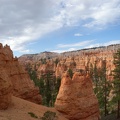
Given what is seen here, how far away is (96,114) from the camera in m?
28.6

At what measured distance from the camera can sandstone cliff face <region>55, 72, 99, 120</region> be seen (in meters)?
26.7

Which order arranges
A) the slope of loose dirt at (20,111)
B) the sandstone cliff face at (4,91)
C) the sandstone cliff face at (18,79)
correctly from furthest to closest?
the sandstone cliff face at (18,79) → the sandstone cliff face at (4,91) → the slope of loose dirt at (20,111)

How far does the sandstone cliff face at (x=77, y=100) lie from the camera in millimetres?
26672

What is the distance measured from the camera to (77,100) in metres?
26.9

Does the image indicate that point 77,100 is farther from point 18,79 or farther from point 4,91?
point 18,79

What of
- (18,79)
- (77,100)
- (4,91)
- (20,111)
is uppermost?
(18,79)

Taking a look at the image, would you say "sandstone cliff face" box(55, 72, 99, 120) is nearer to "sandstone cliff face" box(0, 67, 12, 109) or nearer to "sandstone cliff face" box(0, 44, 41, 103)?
"sandstone cliff face" box(0, 67, 12, 109)

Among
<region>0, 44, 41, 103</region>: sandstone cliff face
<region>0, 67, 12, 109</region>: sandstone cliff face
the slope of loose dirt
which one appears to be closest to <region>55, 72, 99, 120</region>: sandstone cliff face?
the slope of loose dirt

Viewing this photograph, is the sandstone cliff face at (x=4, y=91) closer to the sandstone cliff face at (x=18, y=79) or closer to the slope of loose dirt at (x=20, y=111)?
the slope of loose dirt at (x=20, y=111)

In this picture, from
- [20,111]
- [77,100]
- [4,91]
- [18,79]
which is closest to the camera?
[4,91]

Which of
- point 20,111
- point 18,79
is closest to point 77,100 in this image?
point 20,111

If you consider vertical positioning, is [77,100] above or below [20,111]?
above

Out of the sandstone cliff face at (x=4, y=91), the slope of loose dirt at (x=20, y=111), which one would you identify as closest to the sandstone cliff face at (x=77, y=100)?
the slope of loose dirt at (x=20, y=111)

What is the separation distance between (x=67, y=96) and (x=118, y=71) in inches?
527
